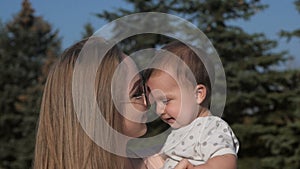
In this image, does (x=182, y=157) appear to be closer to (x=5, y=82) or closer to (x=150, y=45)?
(x=150, y=45)

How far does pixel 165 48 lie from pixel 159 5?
1324 centimetres

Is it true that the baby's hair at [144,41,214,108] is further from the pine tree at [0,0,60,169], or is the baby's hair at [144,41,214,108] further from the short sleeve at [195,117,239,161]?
the pine tree at [0,0,60,169]

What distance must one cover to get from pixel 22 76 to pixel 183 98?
792 inches

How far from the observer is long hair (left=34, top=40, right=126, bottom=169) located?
149 cm

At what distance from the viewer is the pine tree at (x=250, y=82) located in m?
13.4

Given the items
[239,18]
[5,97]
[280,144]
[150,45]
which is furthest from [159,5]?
[5,97]

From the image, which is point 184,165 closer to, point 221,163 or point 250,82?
point 221,163

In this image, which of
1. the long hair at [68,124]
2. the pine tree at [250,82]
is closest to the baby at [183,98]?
the long hair at [68,124]

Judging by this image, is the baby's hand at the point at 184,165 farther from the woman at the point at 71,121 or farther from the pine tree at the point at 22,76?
the pine tree at the point at 22,76

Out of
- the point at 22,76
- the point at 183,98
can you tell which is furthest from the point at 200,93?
the point at 22,76

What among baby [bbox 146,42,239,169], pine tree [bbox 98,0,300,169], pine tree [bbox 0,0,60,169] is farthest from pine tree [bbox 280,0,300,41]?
baby [bbox 146,42,239,169]

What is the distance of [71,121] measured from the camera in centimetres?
150

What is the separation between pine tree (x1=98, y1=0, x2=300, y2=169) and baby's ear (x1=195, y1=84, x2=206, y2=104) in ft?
36.7

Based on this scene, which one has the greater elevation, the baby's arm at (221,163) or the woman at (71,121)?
the woman at (71,121)
